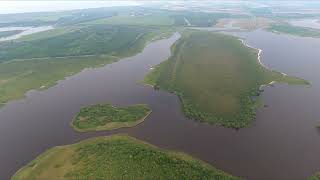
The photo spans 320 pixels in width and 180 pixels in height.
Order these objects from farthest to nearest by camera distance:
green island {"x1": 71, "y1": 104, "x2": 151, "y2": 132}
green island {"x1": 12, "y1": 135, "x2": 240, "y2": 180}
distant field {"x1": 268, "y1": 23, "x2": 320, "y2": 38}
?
1. distant field {"x1": 268, "y1": 23, "x2": 320, "y2": 38}
2. green island {"x1": 71, "y1": 104, "x2": 151, "y2": 132}
3. green island {"x1": 12, "y1": 135, "x2": 240, "y2": 180}

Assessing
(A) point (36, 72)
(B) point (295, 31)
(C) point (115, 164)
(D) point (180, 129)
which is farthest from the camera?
(B) point (295, 31)

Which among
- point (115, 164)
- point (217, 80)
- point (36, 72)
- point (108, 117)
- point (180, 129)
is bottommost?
point (115, 164)

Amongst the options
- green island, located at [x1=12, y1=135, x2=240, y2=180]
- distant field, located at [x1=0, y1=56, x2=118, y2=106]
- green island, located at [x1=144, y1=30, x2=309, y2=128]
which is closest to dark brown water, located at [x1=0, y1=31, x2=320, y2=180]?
green island, located at [x1=12, y1=135, x2=240, y2=180]

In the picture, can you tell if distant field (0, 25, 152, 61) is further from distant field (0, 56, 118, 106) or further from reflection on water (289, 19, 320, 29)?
reflection on water (289, 19, 320, 29)

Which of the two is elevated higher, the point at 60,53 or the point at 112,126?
the point at 60,53

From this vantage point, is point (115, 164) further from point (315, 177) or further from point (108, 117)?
point (315, 177)

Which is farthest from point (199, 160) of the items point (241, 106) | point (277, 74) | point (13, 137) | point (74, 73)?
point (74, 73)

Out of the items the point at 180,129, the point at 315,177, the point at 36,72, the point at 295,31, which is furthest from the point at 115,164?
the point at 295,31
